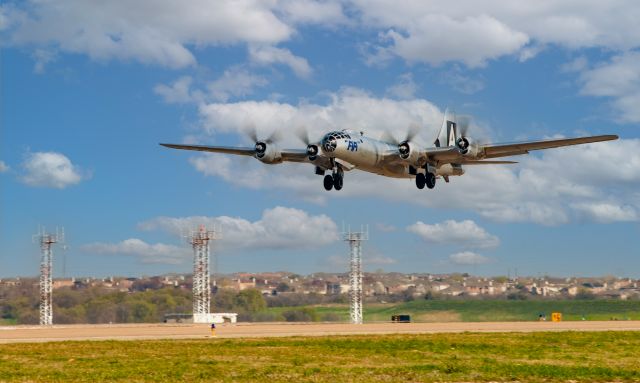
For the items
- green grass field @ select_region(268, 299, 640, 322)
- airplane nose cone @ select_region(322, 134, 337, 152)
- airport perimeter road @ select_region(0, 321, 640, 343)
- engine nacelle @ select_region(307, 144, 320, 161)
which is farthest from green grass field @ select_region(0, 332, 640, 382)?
green grass field @ select_region(268, 299, 640, 322)

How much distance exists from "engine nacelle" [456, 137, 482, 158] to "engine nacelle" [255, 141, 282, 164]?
1364 centimetres

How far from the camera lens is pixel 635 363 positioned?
1406 inches

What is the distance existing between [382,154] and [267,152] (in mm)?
8547

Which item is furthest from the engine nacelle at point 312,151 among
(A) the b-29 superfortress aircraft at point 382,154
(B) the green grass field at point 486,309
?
(B) the green grass field at point 486,309

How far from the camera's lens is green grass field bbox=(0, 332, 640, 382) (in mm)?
30000

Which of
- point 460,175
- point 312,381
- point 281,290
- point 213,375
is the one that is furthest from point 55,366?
point 281,290

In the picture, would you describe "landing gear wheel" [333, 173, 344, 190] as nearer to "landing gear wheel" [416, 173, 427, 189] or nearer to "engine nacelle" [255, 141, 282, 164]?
"engine nacelle" [255, 141, 282, 164]

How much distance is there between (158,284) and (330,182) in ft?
435

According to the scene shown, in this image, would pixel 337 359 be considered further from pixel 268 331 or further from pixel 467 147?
pixel 268 331

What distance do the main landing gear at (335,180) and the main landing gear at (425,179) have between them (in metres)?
7.42

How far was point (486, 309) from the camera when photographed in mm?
174000

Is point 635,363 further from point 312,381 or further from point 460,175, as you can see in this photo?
point 460,175

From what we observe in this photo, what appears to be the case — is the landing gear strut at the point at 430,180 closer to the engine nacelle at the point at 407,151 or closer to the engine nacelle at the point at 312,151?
the engine nacelle at the point at 407,151

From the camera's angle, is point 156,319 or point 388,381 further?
point 156,319
